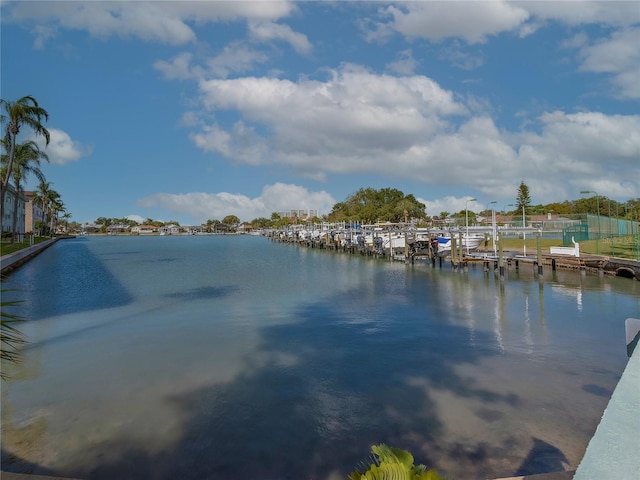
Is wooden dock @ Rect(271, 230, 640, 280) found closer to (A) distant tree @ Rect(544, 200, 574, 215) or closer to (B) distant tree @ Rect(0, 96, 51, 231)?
(B) distant tree @ Rect(0, 96, 51, 231)

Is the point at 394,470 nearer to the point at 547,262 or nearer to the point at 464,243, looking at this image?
the point at 547,262

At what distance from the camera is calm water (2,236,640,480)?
256 inches

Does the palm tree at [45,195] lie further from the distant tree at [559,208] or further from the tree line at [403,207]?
the distant tree at [559,208]

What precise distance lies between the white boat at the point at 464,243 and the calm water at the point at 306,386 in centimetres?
1762

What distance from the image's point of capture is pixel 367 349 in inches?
480

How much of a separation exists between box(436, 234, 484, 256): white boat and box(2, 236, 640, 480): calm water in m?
17.6

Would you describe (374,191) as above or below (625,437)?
above

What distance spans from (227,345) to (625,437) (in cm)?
1186

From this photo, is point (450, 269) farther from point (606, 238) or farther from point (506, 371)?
point (506, 371)

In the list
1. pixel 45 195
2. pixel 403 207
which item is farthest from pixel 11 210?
pixel 403 207

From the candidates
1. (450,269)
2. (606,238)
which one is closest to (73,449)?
(450,269)

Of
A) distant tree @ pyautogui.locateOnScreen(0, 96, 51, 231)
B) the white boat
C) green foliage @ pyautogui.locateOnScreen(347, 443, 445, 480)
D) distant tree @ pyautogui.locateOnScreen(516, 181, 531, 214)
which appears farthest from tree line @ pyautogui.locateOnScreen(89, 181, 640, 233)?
green foliage @ pyautogui.locateOnScreen(347, 443, 445, 480)

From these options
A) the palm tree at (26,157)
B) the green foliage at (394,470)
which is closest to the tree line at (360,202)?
the palm tree at (26,157)

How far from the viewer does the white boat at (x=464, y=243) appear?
37656 mm
